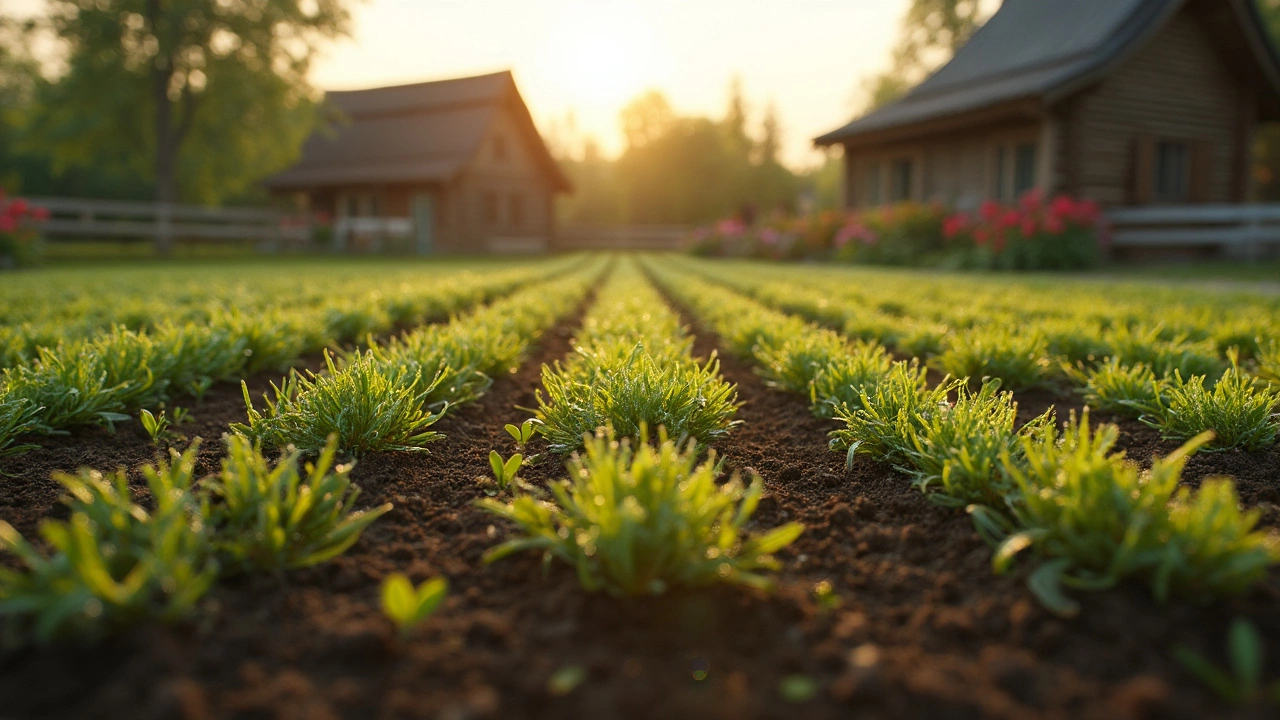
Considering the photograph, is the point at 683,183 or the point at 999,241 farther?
the point at 683,183

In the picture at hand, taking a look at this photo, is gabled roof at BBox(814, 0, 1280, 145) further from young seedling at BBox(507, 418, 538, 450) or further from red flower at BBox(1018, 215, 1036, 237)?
young seedling at BBox(507, 418, 538, 450)

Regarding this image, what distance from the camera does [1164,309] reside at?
5.59 meters

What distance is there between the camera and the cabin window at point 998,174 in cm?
1684

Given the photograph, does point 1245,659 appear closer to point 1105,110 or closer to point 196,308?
point 196,308

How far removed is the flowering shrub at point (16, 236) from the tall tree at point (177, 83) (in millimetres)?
5683

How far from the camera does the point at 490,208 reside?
2839cm

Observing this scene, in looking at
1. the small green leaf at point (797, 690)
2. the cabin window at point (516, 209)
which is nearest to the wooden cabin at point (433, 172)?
the cabin window at point (516, 209)

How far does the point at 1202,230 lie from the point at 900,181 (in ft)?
24.9

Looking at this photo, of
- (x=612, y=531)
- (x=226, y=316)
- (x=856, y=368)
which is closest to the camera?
(x=612, y=531)

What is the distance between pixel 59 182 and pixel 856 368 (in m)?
40.8

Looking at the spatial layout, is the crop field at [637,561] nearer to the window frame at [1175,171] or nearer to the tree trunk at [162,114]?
the window frame at [1175,171]

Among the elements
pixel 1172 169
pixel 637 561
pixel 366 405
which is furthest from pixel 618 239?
pixel 637 561

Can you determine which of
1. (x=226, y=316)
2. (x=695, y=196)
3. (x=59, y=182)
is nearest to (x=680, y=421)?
(x=226, y=316)

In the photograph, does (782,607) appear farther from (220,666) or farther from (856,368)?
(856,368)
